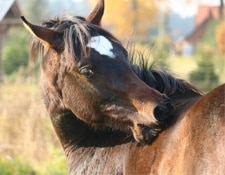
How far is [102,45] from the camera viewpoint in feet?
12.9

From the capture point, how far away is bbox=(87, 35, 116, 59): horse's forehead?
3.91m

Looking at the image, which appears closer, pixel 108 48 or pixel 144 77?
pixel 108 48

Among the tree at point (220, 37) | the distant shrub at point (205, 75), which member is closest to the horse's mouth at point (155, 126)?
the distant shrub at point (205, 75)

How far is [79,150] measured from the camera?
442 cm

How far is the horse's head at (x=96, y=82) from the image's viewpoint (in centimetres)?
376

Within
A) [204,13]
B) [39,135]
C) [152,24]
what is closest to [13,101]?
[39,135]

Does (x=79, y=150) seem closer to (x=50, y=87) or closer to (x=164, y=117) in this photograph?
(x=50, y=87)

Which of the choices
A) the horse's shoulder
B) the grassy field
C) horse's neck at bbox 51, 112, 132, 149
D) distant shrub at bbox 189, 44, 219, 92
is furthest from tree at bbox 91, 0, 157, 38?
the horse's shoulder

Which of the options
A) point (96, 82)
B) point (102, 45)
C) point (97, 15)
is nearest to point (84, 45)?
point (102, 45)

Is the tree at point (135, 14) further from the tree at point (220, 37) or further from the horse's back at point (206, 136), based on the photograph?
the horse's back at point (206, 136)

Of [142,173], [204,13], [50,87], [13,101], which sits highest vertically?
[50,87]

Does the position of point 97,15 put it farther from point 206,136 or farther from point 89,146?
point 206,136

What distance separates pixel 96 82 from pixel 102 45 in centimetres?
27

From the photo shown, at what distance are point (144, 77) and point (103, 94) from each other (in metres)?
0.45
